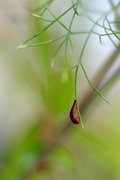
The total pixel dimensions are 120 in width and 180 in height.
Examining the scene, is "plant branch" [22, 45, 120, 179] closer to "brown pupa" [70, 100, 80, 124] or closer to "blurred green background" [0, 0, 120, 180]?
"blurred green background" [0, 0, 120, 180]

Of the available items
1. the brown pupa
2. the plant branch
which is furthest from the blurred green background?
the brown pupa

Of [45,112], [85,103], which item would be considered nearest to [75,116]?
[85,103]

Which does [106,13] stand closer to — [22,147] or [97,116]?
[22,147]

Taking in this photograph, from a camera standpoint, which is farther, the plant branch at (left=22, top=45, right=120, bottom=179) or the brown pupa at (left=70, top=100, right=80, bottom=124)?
the plant branch at (left=22, top=45, right=120, bottom=179)

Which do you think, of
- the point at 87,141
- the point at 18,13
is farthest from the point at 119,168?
the point at 18,13

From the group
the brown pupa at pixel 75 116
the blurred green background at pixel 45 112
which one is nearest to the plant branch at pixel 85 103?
the blurred green background at pixel 45 112

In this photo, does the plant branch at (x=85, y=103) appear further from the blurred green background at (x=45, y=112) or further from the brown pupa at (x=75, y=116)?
the brown pupa at (x=75, y=116)

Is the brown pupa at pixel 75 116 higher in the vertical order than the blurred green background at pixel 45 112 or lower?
lower

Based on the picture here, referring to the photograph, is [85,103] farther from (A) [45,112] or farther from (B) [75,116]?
(B) [75,116]
